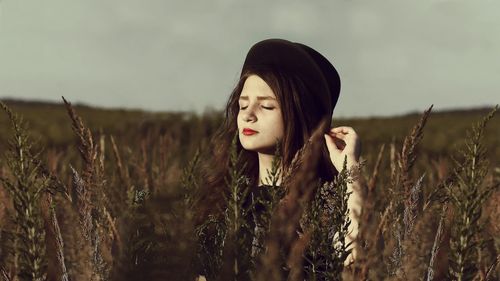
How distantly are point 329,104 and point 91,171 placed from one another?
2.84m

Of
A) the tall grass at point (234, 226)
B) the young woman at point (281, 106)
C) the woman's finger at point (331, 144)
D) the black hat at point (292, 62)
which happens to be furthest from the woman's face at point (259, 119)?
the tall grass at point (234, 226)

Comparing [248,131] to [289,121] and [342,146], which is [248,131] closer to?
[289,121]

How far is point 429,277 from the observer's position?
6.54 ft

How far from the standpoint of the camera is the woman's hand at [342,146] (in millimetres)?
3723

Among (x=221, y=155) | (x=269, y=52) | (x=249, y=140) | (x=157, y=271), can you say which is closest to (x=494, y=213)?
(x=249, y=140)

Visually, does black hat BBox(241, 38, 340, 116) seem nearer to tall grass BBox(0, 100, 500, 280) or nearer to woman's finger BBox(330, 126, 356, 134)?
woman's finger BBox(330, 126, 356, 134)

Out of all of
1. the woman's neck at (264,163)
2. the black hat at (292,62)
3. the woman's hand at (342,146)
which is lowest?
the woman's neck at (264,163)

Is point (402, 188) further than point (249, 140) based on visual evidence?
No

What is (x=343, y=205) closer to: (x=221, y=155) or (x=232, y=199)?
(x=232, y=199)

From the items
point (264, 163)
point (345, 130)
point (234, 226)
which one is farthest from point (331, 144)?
point (234, 226)

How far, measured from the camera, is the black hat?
14.3ft

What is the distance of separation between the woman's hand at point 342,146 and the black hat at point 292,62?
521 millimetres

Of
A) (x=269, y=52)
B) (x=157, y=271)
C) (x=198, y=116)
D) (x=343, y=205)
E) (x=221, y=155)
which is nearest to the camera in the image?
(x=157, y=271)

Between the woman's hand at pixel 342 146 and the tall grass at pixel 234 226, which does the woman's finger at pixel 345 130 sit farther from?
the tall grass at pixel 234 226
